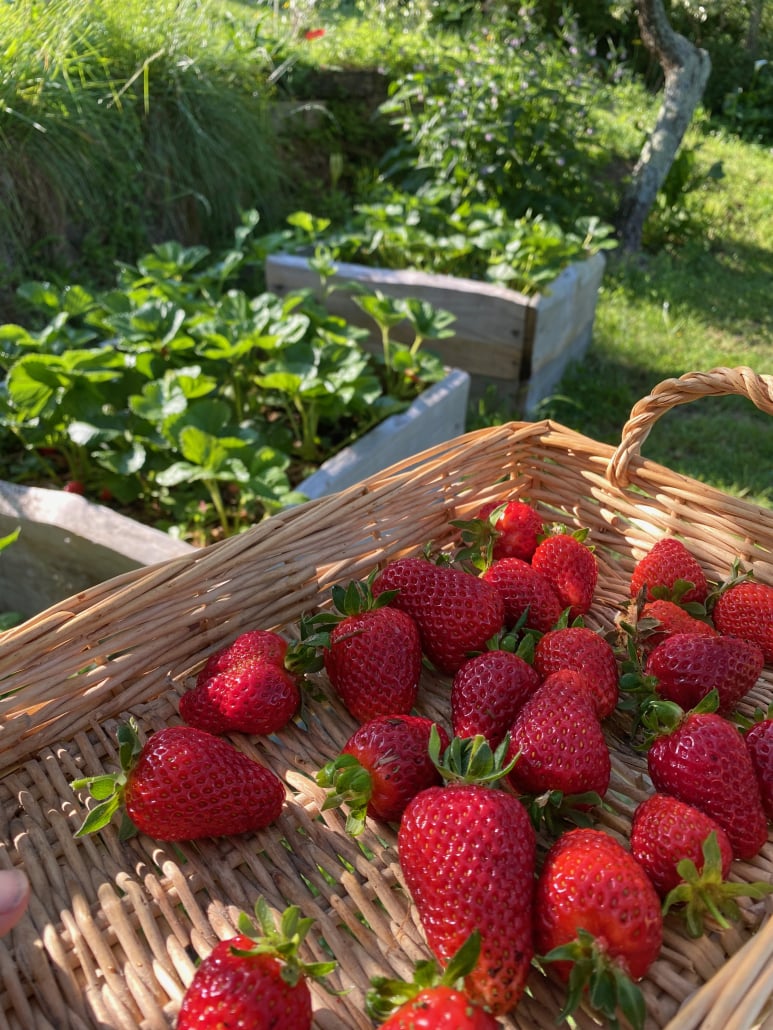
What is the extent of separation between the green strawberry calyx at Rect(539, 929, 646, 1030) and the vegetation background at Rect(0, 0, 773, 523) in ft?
7.57

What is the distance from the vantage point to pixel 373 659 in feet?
3.82

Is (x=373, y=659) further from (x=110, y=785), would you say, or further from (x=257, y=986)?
(x=257, y=986)

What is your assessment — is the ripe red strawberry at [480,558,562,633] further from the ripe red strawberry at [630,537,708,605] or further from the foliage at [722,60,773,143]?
the foliage at [722,60,773,143]

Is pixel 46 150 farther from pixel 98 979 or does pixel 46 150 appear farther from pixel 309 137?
pixel 98 979

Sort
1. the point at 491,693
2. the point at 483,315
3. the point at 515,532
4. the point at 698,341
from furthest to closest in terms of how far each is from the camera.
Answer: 1. the point at 698,341
2. the point at 483,315
3. the point at 515,532
4. the point at 491,693

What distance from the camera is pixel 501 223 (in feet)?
11.5

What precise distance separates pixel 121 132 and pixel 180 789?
2811mm

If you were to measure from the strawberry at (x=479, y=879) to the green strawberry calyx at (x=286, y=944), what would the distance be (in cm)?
11

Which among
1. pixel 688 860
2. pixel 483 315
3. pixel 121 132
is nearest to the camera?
pixel 688 860

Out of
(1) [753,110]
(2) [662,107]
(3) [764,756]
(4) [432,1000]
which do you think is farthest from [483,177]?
(1) [753,110]

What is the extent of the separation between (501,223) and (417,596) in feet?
8.45

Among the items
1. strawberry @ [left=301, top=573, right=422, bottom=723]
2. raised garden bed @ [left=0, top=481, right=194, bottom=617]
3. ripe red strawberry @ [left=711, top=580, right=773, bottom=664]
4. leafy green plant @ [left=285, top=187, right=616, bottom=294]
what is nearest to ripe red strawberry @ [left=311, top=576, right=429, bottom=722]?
strawberry @ [left=301, top=573, right=422, bottom=723]

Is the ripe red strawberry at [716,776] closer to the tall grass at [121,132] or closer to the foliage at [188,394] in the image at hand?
the foliage at [188,394]

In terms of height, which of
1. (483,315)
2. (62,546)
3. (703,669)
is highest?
(703,669)
